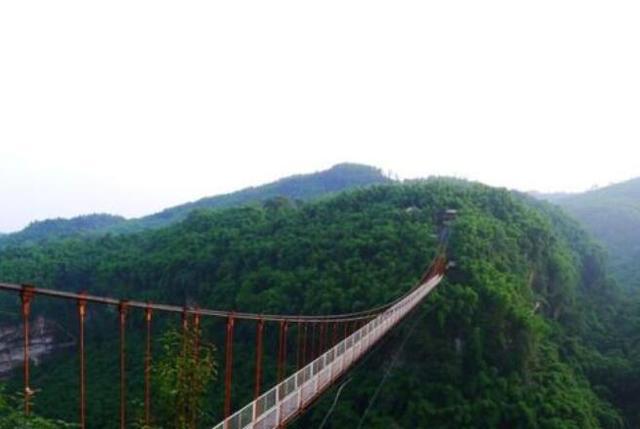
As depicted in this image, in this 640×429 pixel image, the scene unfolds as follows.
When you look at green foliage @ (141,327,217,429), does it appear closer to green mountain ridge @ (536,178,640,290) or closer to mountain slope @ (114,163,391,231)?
green mountain ridge @ (536,178,640,290)

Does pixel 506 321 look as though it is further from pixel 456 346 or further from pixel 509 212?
pixel 509 212

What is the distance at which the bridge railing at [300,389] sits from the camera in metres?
8.73

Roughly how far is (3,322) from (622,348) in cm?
3715

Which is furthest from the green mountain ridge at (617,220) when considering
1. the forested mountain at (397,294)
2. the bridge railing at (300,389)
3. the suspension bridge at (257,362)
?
the suspension bridge at (257,362)

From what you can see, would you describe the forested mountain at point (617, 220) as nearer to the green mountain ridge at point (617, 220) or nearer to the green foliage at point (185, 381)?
the green mountain ridge at point (617, 220)

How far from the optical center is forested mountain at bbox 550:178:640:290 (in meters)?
66.6

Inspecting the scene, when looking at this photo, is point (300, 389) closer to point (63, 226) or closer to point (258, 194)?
point (258, 194)

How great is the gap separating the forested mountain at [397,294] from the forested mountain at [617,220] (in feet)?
42.2

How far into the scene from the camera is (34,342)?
43.6 metres

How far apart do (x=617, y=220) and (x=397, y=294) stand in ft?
226

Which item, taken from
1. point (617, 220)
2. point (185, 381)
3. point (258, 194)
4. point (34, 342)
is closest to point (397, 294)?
point (185, 381)

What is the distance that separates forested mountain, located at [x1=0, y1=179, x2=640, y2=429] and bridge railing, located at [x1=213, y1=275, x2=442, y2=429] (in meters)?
5.61

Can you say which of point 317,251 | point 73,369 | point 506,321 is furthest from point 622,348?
point 73,369

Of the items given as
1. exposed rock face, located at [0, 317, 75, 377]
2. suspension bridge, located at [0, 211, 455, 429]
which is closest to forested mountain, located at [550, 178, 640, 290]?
exposed rock face, located at [0, 317, 75, 377]
